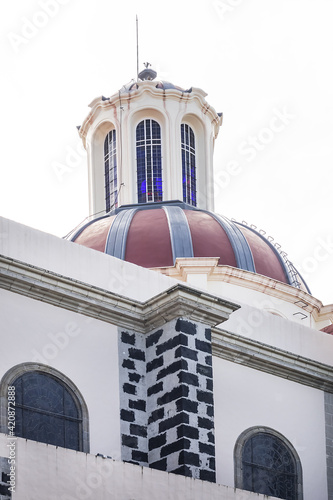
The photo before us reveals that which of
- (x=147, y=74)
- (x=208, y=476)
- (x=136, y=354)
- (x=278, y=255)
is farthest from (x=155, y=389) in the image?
(x=147, y=74)

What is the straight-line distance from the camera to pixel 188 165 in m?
37.8

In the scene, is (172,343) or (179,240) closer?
(172,343)

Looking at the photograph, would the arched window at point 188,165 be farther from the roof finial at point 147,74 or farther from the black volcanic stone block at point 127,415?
the black volcanic stone block at point 127,415

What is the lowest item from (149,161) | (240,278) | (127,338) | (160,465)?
(160,465)

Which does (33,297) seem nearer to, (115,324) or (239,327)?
(115,324)

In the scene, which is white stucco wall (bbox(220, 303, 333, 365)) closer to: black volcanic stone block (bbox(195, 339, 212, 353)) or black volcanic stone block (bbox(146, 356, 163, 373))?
black volcanic stone block (bbox(195, 339, 212, 353))

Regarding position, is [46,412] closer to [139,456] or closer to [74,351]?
[74,351]

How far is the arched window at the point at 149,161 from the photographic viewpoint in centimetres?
3691

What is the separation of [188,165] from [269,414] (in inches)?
507

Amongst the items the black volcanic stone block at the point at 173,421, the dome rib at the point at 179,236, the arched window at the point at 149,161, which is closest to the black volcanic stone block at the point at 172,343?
the black volcanic stone block at the point at 173,421

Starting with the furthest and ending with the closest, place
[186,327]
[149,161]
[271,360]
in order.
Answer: [149,161]
[271,360]
[186,327]

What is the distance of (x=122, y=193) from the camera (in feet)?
121

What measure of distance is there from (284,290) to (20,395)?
12.6 metres

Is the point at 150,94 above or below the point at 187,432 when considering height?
above
